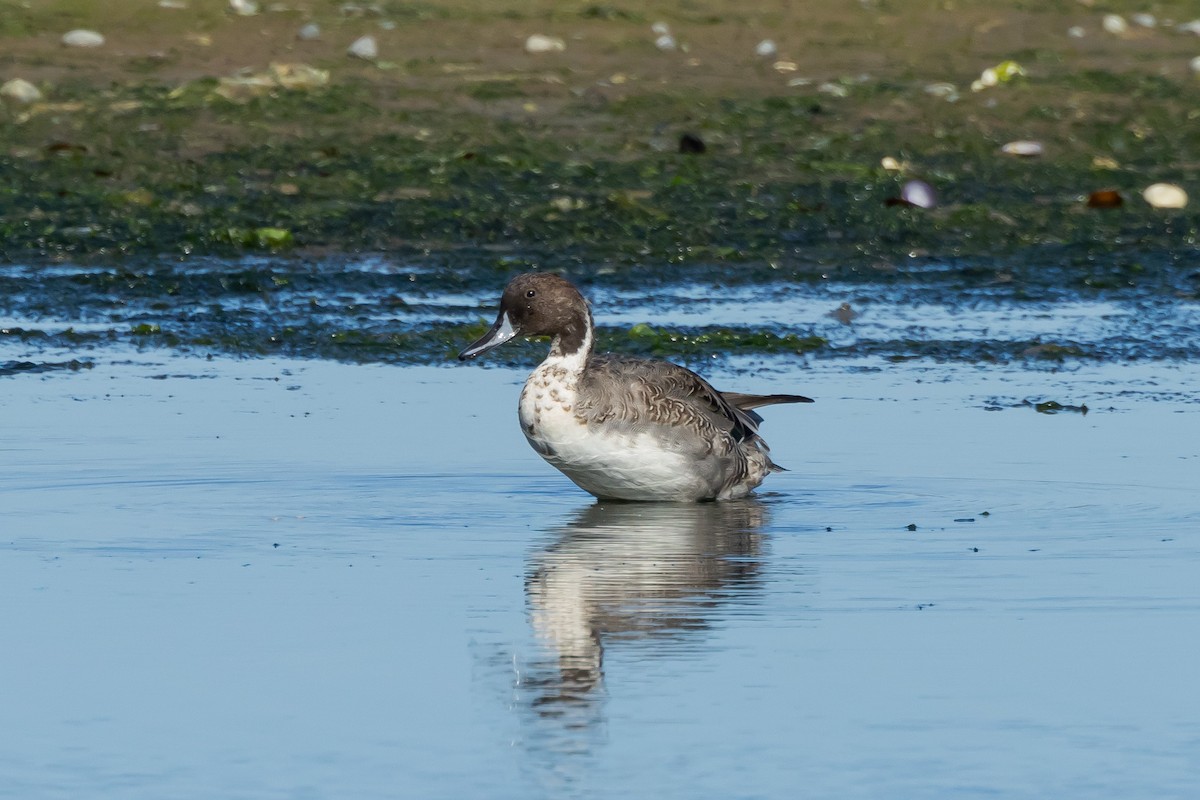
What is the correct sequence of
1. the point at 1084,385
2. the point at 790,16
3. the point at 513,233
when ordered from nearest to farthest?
the point at 1084,385, the point at 513,233, the point at 790,16

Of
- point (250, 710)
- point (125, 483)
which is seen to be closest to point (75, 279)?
point (125, 483)

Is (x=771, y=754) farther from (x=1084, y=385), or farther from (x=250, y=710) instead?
(x=1084, y=385)

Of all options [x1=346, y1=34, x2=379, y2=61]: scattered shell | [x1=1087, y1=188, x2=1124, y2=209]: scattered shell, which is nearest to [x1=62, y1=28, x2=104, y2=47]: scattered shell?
[x1=346, y1=34, x2=379, y2=61]: scattered shell

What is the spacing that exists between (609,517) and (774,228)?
6.14 meters

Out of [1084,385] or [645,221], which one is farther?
[645,221]

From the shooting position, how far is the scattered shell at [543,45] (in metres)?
18.8

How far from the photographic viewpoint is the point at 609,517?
24.7ft

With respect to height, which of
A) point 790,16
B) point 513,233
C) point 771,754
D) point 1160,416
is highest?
point 790,16

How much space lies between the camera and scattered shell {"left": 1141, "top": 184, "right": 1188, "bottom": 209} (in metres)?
14.2

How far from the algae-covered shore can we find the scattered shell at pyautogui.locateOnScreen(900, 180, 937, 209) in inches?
2.7

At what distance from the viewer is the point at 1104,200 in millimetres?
14211

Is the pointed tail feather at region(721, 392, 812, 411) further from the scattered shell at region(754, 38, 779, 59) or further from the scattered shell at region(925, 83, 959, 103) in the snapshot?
the scattered shell at region(754, 38, 779, 59)

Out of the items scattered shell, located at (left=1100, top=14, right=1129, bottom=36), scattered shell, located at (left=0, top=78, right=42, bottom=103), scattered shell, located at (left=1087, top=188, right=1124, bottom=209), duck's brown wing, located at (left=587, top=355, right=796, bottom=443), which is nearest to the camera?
duck's brown wing, located at (left=587, top=355, right=796, bottom=443)

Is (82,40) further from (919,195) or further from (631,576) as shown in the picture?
(631,576)
